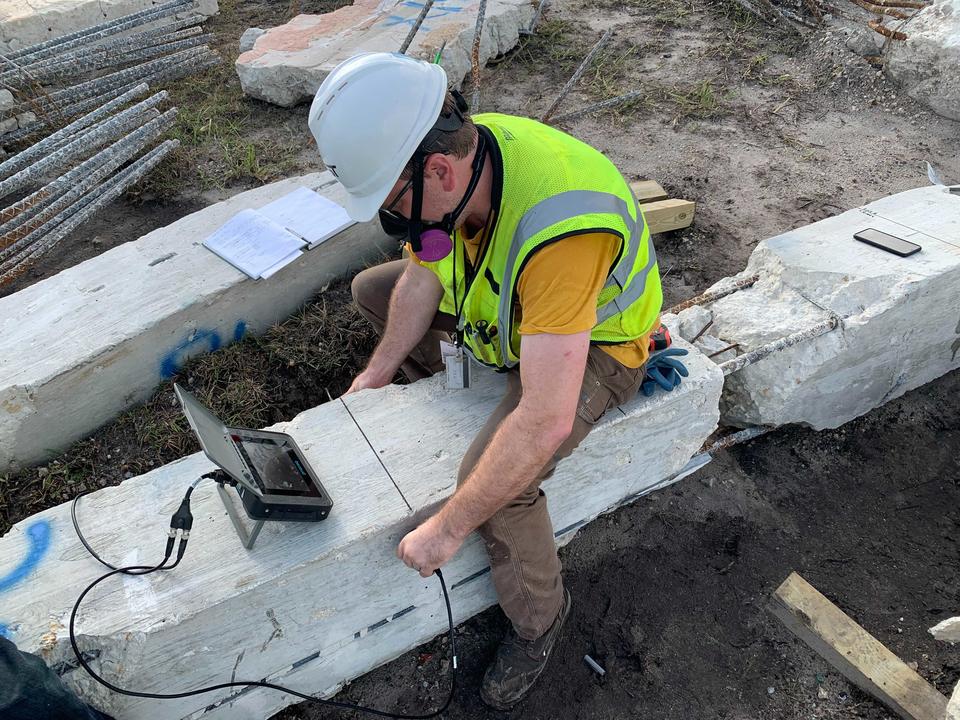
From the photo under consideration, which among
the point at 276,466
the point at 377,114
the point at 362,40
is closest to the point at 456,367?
the point at 276,466

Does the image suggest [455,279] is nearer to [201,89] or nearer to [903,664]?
[903,664]

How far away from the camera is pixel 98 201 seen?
490 centimetres

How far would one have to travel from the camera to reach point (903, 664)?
2594 millimetres

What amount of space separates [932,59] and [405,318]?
5598 mm

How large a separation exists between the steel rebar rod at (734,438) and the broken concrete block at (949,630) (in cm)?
113

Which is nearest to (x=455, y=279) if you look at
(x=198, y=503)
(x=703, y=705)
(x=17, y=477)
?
(x=198, y=503)

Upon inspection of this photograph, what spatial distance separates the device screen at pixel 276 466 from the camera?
2221 mm

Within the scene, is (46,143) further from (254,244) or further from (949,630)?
(949,630)

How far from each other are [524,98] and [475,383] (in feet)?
14.9

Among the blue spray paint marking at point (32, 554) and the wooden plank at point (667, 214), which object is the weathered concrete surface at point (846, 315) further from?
the blue spray paint marking at point (32, 554)

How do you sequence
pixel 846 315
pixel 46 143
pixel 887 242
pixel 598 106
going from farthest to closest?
pixel 598 106 → pixel 46 143 → pixel 887 242 → pixel 846 315

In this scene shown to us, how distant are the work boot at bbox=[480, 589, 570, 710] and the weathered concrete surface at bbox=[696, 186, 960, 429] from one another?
62.9 inches

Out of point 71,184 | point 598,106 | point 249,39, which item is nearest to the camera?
point 71,184

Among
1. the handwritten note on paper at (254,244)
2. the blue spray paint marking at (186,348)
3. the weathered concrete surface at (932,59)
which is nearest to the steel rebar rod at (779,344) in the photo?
the handwritten note on paper at (254,244)
